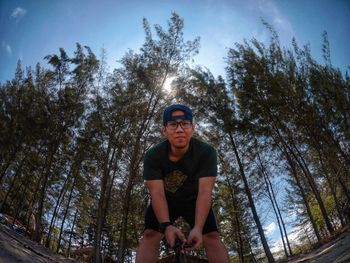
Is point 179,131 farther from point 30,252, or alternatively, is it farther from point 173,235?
point 30,252

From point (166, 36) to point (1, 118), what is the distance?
435 inches

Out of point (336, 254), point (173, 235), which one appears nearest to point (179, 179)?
point (173, 235)

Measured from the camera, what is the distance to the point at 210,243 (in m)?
2.34

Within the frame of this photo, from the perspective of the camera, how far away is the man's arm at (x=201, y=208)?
182cm

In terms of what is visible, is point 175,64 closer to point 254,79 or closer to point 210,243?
point 254,79

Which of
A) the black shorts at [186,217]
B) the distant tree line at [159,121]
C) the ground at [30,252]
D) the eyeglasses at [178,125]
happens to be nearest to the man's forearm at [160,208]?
the black shorts at [186,217]

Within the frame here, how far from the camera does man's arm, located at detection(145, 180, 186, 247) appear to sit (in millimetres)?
1801

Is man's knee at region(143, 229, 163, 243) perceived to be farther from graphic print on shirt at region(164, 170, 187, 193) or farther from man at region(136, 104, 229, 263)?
graphic print on shirt at region(164, 170, 187, 193)

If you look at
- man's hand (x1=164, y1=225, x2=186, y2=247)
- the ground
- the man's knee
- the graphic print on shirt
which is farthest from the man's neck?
the ground

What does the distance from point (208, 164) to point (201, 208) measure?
420mm

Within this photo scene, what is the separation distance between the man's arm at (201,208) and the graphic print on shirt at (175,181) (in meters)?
0.21

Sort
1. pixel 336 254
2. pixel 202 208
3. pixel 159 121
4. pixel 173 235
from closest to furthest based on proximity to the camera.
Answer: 1. pixel 173 235
2. pixel 202 208
3. pixel 336 254
4. pixel 159 121

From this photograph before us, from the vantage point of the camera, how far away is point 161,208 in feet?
6.96

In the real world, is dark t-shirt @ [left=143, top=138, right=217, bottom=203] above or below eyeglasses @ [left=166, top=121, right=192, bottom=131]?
below
